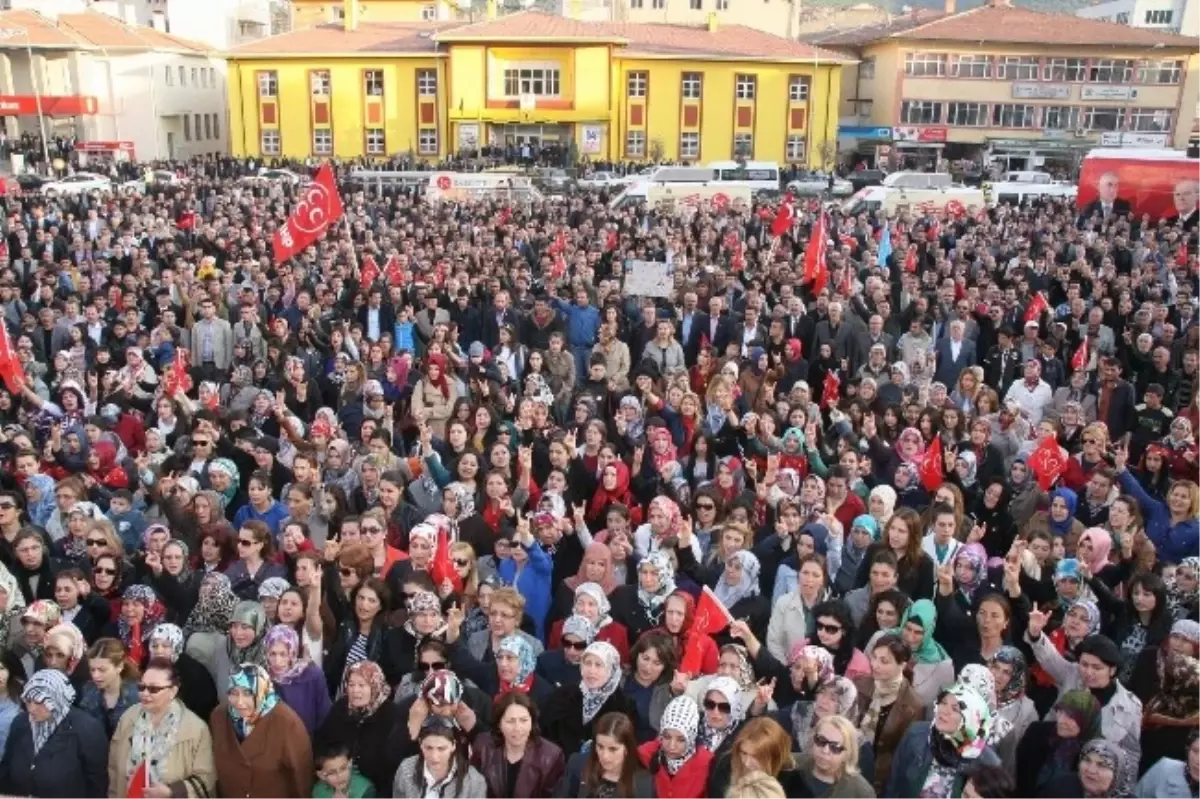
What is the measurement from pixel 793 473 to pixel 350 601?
117 inches

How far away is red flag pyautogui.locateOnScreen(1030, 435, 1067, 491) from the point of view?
7168 millimetres

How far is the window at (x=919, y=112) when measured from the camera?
46344 mm

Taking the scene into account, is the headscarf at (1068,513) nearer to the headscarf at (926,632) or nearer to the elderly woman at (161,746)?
the headscarf at (926,632)

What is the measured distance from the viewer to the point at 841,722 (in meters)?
3.91

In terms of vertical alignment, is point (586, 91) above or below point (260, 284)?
A: above

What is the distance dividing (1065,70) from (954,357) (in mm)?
41646

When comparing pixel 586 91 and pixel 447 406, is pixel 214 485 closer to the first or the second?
pixel 447 406

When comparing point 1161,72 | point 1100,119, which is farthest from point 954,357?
point 1161,72

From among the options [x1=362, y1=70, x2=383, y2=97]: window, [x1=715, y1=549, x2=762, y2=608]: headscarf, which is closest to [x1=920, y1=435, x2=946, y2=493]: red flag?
[x1=715, y1=549, x2=762, y2=608]: headscarf

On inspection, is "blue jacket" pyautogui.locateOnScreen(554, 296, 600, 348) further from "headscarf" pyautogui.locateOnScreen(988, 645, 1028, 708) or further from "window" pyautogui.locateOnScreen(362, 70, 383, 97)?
"window" pyautogui.locateOnScreen(362, 70, 383, 97)

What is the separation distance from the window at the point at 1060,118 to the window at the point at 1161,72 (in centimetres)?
294

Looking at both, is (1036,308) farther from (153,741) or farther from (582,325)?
(153,741)

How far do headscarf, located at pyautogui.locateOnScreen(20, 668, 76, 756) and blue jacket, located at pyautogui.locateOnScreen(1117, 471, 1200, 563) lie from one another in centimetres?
562

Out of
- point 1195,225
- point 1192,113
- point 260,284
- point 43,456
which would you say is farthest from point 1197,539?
point 1192,113
